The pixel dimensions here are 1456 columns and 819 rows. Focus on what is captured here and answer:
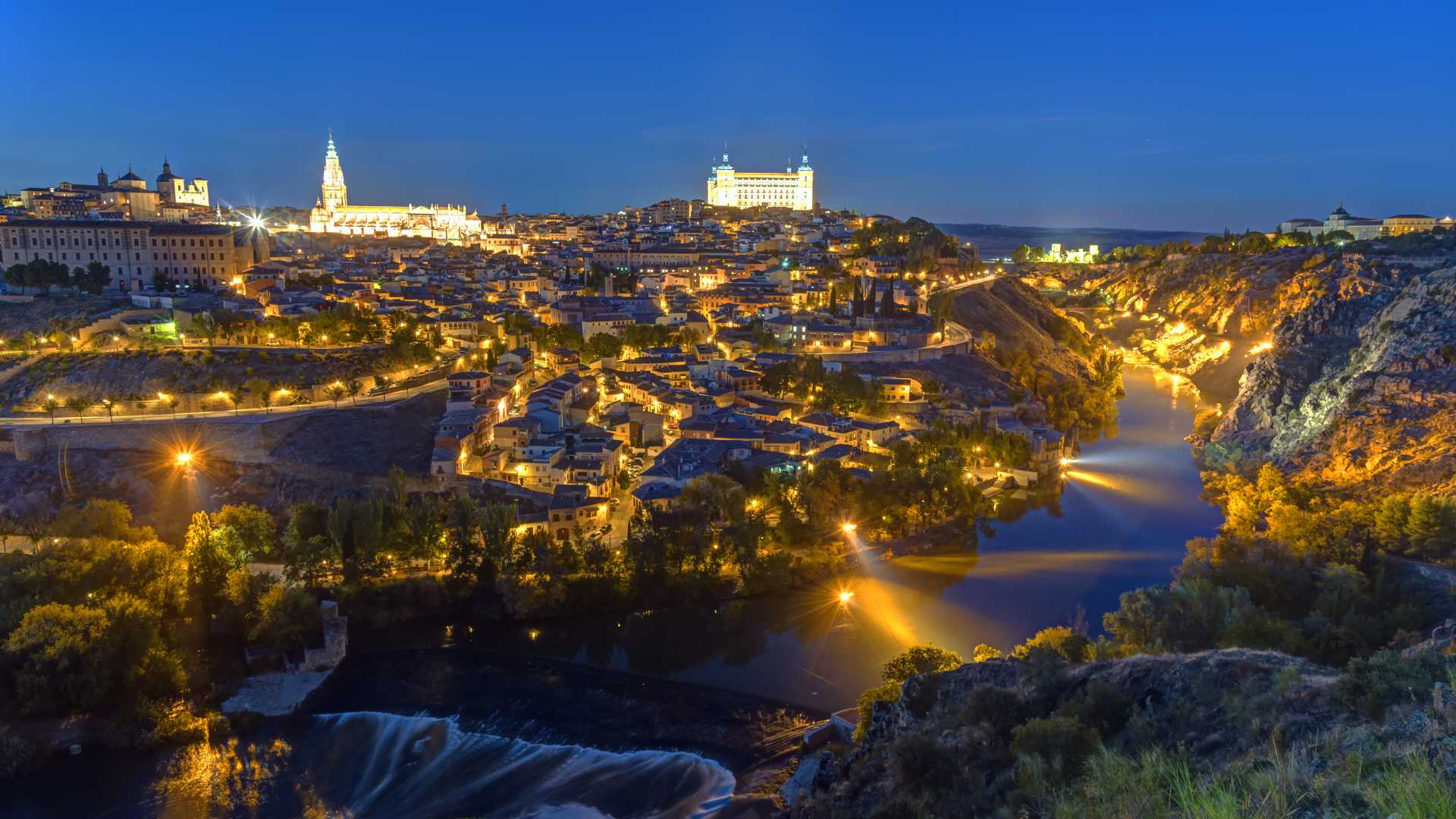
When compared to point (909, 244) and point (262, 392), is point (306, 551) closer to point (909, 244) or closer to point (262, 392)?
point (262, 392)

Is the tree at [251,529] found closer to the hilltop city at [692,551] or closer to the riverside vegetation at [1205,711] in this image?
the hilltop city at [692,551]

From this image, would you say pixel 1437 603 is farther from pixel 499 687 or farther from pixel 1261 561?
pixel 499 687

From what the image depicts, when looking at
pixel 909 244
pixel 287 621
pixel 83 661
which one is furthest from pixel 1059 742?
pixel 909 244

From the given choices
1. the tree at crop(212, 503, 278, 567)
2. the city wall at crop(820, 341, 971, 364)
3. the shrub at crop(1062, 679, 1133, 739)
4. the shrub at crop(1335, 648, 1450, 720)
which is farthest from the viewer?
the city wall at crop(820, 341, 971, 364)

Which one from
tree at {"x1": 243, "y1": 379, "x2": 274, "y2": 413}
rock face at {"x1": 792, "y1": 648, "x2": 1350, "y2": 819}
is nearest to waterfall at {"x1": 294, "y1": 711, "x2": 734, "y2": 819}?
rock face at {"x1": 792, "y1": 648, "x2": 1350, "y2": 819}

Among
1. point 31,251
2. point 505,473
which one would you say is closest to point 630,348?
Result: point 505,473

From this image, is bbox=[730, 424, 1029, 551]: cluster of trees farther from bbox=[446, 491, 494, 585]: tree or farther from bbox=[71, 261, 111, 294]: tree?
bbox=[71, 261, 111, 294]: tree

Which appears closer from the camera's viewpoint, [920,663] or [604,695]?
[920,663]
